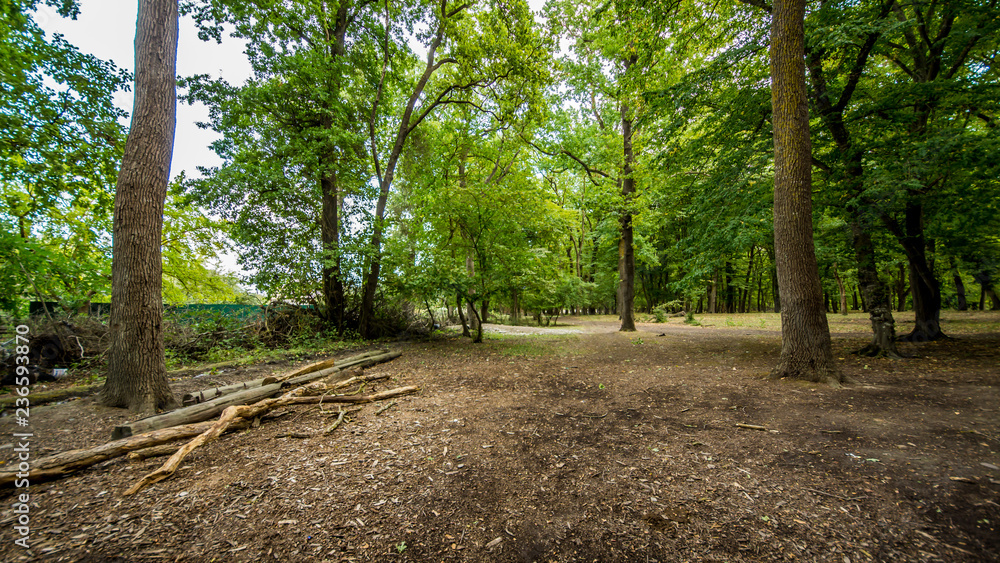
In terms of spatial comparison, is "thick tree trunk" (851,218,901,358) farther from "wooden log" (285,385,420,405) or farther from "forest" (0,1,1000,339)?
"wooden log" (285,385,420,405)

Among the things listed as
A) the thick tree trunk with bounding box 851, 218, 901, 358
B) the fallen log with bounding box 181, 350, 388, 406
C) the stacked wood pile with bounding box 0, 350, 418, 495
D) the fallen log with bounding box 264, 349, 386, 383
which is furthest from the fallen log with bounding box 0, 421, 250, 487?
the thick tree trunk with bounding box 851, 218, 901, 358

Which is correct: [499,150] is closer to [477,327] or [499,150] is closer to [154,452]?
[477,327]

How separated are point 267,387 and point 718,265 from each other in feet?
30.4

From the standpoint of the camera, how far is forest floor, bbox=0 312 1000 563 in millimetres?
1812

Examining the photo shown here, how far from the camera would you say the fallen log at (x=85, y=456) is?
2396mm

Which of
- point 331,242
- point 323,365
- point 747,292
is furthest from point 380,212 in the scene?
point 747,292

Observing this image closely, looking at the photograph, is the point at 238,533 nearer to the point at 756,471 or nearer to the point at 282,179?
the point at 756,471

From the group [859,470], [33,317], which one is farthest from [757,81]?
[33,317]

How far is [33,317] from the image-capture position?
6.21 meters

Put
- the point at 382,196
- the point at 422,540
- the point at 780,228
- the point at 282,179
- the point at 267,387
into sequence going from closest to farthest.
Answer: the point at 422,540 → the point at 267,387 → the point at 780,228 → the point at 282,179 → the point at 382,196

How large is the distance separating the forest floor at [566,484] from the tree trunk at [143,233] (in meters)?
0.42

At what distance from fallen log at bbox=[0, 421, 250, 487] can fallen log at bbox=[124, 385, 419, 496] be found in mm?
220

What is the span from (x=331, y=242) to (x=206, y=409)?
22.5 ft

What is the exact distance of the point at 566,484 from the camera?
244 cm
